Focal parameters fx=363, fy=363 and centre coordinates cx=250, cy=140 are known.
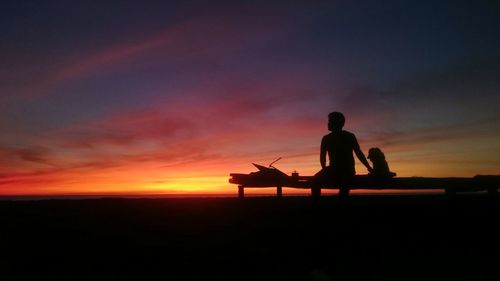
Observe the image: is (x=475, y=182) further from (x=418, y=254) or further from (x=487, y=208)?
(x=418, y=254)

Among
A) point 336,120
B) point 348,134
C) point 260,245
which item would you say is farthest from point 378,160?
A: point 260,245

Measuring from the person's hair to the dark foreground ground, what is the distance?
2062 mm

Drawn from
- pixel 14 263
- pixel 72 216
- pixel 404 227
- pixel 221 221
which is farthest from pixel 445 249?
pixel 72 216

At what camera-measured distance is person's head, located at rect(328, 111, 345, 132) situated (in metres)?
9.64

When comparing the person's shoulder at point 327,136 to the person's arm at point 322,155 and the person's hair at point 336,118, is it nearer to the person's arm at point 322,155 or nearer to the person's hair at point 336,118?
the person's arm at point 322,155

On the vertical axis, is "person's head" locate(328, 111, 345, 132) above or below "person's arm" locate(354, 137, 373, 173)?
above

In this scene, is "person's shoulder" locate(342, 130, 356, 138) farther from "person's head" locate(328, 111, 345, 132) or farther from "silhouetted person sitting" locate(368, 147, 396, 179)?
"silhouetted person sitting" locate(368, 147, 396, 179)

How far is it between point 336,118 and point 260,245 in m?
4.70

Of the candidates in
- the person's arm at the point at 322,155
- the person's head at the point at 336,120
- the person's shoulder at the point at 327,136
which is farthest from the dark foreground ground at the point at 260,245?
the person's head at the point at 336,120

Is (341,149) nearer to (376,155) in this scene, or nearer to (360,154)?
(360,154)

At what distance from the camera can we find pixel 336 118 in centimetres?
966

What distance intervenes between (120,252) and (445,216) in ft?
24.5

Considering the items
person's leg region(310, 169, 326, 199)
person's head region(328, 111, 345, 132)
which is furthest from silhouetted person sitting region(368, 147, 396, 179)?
person's leg region(310, 169, 326, 199)

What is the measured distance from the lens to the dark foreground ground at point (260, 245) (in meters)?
5.00
